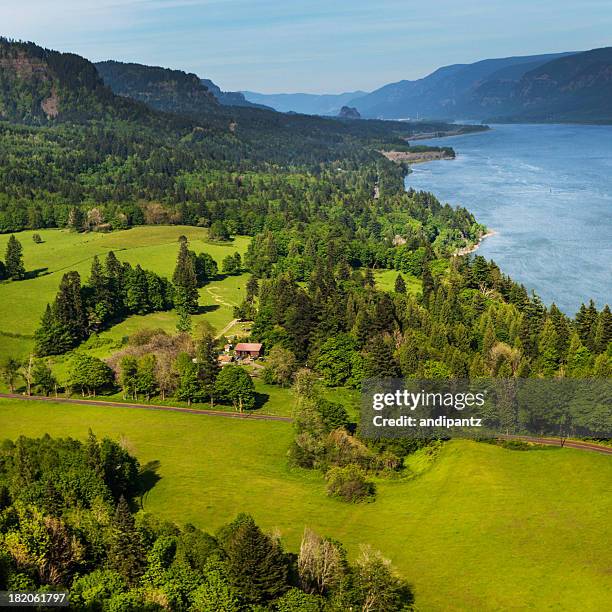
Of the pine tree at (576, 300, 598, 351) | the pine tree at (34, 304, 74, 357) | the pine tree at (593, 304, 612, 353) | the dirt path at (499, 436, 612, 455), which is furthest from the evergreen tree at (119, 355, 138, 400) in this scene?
the pine tree at (593, 304, 612, 353)

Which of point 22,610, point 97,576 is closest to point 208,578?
point 97,576

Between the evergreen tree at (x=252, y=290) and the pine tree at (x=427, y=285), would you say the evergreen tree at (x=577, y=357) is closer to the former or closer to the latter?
the pine tree at (x=427, y=285)

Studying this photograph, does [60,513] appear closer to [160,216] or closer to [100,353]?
[100,353]

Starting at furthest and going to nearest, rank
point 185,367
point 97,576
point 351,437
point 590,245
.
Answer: point 590,245
point 185,367
point 351,437
point 97,576

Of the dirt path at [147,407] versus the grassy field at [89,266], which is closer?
the dirt path at [147,407]

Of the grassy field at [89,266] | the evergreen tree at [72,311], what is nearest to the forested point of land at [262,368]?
the evergreen tree at [72,311]

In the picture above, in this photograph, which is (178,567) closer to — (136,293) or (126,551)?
(126,551)
